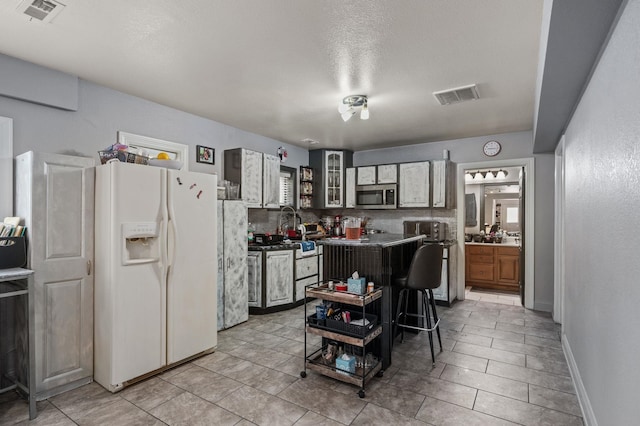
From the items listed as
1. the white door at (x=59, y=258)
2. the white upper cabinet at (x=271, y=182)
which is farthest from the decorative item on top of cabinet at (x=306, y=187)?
the white door at (x=59, y=258)

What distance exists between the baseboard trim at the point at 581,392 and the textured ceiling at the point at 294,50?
240 cm

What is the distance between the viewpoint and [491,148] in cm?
503

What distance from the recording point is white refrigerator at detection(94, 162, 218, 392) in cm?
254

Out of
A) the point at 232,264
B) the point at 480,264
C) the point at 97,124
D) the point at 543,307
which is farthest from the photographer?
the point at 480,264

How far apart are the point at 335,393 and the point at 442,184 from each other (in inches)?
142

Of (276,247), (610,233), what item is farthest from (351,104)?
(610,233)

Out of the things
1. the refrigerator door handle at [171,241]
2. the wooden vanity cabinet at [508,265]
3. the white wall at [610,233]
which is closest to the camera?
the white wall at [610,233]

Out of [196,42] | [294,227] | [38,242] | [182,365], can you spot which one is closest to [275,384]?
[182,365]

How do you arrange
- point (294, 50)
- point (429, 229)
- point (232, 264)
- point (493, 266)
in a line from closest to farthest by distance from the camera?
point (294, 50) → point (232, 264) → point (429, 229) → point (493, 266)

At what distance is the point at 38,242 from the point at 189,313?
1270 mm

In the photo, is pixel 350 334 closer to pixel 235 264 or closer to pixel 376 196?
pixel 235 264

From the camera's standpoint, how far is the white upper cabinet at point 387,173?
18.0 feet

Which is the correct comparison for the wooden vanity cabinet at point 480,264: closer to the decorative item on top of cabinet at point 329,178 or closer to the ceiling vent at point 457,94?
the decorative item on top of cabinet at point 329,178

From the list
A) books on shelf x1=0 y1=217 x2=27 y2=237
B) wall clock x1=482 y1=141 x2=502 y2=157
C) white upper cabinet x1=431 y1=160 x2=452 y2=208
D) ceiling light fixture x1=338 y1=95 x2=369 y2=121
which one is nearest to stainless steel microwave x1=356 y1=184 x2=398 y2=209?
white upper cabinet x1=431 y1=160 x2=452 y2=208
